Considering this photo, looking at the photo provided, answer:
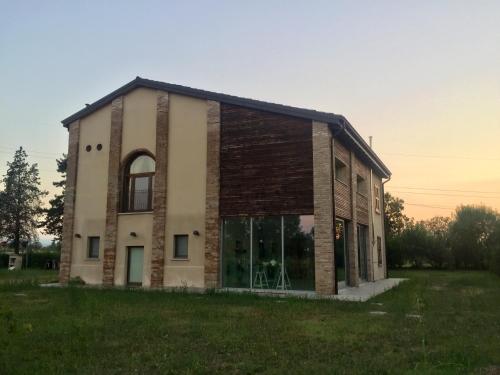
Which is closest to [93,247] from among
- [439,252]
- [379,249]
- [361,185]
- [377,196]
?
[361,185]

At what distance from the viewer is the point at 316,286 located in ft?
48.0

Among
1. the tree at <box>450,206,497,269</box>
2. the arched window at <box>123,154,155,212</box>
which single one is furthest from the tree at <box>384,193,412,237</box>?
the arched window at <box>123,154,155,212</box>

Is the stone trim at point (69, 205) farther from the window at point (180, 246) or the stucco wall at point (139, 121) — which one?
the window at point (180, 246)

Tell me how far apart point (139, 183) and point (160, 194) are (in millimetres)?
1690

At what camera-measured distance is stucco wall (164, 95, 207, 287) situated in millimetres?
16766

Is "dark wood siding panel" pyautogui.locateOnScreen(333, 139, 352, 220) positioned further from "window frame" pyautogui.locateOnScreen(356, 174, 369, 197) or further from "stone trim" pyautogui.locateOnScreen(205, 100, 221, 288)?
"stone trim" pyautogui.locateOnScreen(205, 100, 221, 288)

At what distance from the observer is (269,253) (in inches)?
607

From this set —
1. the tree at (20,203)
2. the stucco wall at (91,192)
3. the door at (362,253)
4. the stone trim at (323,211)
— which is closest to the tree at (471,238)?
the door at (362,253)

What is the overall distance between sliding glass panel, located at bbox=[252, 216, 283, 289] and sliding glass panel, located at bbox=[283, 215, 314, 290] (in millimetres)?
327

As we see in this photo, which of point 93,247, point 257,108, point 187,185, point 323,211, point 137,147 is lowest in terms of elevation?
point 93,247

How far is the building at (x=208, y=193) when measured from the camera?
15.2 metres

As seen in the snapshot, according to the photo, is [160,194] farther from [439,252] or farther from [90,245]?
[439,252]

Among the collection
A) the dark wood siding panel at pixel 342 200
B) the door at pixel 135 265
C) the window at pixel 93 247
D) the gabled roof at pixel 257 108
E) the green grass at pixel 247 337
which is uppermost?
the gabled roof at pixel 257 108

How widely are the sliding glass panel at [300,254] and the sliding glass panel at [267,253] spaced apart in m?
0.33
